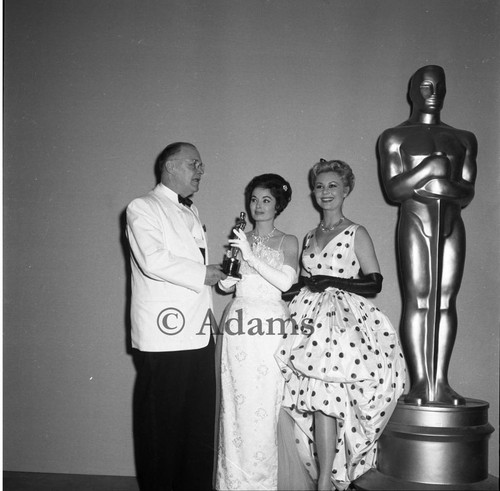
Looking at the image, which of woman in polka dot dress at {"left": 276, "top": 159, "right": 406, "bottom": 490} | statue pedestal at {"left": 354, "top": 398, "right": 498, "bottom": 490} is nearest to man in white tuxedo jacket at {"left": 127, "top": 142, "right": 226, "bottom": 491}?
woman in polka dot dress at {"left": 276, "top": 159, "right": 406, "bottom": 490}

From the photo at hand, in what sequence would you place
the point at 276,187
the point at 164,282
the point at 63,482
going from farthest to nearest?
1. the point at 63,482
2. the point at 276,187
3. the point at 164,282

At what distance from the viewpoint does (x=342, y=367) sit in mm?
3555

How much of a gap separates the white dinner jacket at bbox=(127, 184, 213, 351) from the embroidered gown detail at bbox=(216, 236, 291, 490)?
22cm

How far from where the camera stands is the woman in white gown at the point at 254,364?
3.64m

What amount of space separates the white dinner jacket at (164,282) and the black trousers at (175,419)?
0.11 m

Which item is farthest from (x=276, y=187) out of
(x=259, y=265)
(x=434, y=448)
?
(x=434, y=448)

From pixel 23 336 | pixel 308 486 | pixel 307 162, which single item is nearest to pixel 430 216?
pixel 307 162

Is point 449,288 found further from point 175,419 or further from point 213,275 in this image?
point 175,419

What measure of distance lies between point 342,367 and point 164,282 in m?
1.17

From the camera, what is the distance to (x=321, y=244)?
13.2 ft

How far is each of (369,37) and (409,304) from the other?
2.09m

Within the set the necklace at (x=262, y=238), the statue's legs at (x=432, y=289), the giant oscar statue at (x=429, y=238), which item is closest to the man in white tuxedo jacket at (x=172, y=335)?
the necklace at (x=262, y=238)

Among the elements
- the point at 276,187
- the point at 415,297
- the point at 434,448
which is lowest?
the point at 434,448

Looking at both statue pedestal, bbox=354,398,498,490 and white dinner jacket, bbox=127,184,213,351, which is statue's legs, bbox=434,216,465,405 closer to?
statue pedestal, bbox=354,398,498,490
